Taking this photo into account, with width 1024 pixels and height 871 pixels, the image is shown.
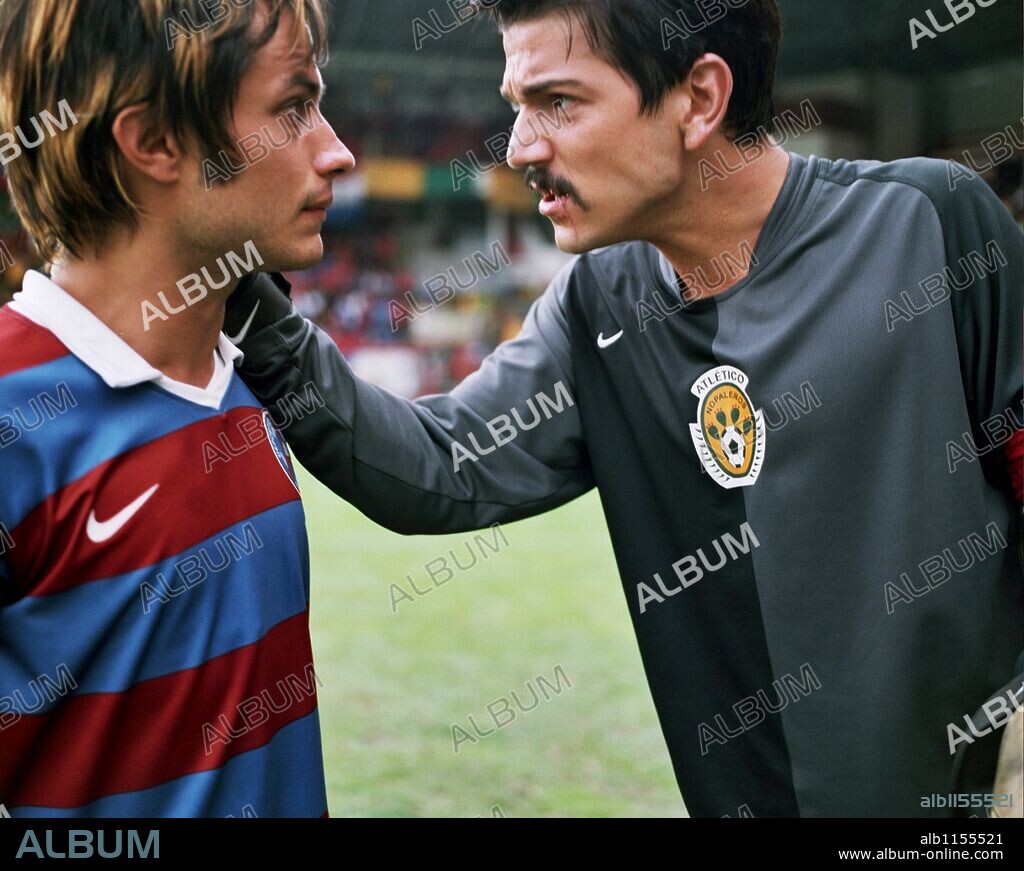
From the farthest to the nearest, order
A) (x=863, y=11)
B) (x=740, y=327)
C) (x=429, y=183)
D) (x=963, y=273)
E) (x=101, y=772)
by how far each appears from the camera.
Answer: (x=429, y=183) < (x=863, y=11) < (x=740, y=327) < (x=963, y=273) < (x=101, y=772)

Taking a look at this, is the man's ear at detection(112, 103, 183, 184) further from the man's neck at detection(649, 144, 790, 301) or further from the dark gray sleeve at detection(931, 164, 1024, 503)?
the dark gray sleeve at detection(931, 164, 1024, 503)

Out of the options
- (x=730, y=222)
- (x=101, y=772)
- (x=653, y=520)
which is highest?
(x=730, y=222)

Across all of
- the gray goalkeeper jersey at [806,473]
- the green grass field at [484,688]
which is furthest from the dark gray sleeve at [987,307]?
the green grass field at [484,688]

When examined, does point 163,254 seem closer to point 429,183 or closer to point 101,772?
point 101,772

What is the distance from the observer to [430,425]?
1944mm

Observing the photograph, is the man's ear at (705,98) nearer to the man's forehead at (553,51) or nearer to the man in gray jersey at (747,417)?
the man in gray jersey at (747,417)

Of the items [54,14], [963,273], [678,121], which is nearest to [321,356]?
[54,14]

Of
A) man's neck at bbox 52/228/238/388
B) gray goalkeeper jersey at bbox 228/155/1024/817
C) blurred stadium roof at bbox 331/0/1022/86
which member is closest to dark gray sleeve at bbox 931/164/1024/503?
gray goalkeeper jersey at bbox 228/155/1024/817

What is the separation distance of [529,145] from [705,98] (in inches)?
12.9

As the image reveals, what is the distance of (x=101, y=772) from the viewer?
1350 millimetres

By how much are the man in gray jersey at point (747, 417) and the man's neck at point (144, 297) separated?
19 cm

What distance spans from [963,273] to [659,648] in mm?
770

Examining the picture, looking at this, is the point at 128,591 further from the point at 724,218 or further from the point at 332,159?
the point at 724,218

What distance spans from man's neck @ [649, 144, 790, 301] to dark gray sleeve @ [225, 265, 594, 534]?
0.25 meters
